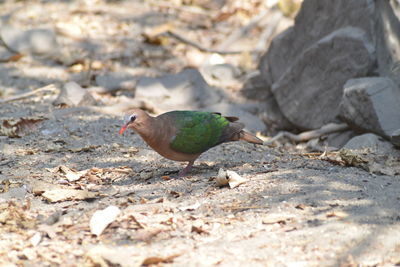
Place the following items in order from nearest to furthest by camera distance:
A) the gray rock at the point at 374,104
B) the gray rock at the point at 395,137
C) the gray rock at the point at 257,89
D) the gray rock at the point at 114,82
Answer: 1. the gray rock at the point at 395,137
2. the gray rock at the point at 374,104
3. the gray rock at the point at 114,82
4. the gray rock at the point at 257,89

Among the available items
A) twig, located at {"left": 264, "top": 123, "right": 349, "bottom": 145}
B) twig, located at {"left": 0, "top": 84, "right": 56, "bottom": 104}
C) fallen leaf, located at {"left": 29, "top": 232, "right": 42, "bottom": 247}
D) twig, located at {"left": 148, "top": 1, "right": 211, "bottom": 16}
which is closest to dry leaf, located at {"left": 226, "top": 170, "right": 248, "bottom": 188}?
fallen leaf, located at {"left": 29, "top": 232, "right": 42, "bottom": 247}

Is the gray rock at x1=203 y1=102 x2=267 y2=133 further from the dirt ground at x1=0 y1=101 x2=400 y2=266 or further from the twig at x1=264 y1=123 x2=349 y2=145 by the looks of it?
the dirt ground at x1=0 y1=101 x2=400 y2=266

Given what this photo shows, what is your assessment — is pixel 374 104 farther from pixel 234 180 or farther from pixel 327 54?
pixel 234 180

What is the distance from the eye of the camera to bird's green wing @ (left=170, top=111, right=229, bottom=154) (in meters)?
5.09

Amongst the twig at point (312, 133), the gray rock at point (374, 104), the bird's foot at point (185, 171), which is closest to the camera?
the bird's foot at point (185, 171)

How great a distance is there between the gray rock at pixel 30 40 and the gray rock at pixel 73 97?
2.50 metres

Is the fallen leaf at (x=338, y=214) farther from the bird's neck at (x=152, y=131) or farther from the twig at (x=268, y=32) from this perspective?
the twig at (x=268, y=32)

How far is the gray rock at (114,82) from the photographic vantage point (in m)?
9.04

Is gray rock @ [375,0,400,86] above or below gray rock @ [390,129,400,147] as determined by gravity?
above

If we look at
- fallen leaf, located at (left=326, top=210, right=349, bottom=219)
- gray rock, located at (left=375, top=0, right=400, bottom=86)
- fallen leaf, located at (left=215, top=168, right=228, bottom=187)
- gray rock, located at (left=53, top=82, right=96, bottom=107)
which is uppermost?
gray rock, located at (left=375, top=0, right=400, bottom=86)

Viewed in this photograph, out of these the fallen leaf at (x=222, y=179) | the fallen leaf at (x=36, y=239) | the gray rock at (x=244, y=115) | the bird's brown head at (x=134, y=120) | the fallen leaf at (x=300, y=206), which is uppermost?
the bird's brown head at (x=134, y=120)

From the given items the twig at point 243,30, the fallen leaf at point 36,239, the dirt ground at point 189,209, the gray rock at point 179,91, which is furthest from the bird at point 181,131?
the twig at point 243,30

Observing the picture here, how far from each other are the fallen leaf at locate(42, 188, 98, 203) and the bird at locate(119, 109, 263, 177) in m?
0.60

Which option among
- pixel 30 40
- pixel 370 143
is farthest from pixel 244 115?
pixel 30 40
